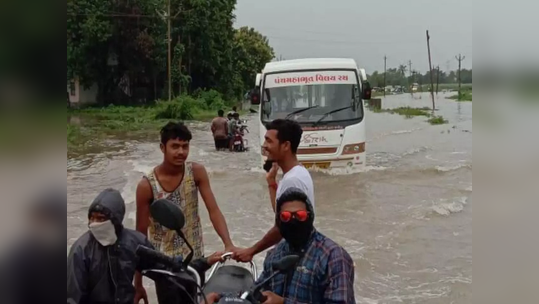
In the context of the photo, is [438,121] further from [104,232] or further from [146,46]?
[104,232]

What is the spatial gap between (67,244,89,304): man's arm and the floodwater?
163mm

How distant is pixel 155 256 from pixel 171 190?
1.18 meters

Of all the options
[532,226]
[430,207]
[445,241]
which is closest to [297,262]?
A: [532,226]

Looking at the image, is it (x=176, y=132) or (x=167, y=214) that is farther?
(x=176, y=132)

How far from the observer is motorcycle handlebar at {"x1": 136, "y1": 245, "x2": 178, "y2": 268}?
2365 mm

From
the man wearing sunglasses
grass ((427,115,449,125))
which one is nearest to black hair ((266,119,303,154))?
the man wearing sunglasses

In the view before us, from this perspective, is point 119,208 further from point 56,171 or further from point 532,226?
point 532,226

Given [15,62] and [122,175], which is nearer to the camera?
[15,62]

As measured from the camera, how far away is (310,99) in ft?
42.5

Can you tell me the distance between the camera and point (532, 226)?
1.75 meters

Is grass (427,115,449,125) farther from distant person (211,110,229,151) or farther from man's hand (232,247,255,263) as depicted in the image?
man's hand (232,247,255,263)

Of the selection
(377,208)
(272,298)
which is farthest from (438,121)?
(272,298)

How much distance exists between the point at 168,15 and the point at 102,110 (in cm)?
751

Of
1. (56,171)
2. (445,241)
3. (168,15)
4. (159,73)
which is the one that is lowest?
(445,241)
